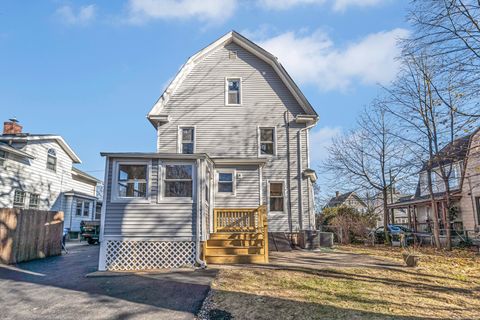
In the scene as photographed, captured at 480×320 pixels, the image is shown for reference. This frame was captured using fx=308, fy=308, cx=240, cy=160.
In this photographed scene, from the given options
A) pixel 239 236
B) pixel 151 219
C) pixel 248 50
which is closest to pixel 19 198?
pixel 151 219

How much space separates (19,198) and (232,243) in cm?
1236

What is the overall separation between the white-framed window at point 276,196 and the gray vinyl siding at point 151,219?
5330mm

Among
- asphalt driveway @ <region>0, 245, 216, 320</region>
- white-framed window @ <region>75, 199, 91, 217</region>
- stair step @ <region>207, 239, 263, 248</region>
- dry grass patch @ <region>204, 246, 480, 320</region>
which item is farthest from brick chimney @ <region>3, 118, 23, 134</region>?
dry grass patch @ <region>204, 246, 480, 320</region>

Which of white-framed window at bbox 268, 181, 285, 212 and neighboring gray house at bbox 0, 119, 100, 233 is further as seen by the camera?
neighboring gray house at bbox 0, 119, 100, 233

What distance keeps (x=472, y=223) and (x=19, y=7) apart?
24.5 metres

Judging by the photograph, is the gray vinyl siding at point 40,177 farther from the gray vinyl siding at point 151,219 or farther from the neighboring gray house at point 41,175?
the gray vinyl siding at point 151,219

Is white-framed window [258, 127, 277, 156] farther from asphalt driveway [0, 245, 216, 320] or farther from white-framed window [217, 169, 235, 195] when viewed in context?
asphalt driveway [0, 245, 216, 320]

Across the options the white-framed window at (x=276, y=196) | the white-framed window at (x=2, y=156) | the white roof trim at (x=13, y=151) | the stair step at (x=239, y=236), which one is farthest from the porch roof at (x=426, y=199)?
the white-framed window at (x=2, y=156)

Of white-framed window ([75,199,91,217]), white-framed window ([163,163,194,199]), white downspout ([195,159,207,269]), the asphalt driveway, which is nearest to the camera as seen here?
the asphalt driveway

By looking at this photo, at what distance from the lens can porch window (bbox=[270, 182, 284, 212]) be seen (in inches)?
528

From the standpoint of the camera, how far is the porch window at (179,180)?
29.4 feet

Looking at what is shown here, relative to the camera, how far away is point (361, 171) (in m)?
20.0

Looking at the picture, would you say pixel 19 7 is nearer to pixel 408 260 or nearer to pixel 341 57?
pixel 341 57

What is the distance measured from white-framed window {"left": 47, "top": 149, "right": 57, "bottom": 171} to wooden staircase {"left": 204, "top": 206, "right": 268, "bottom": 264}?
40.9 feet
